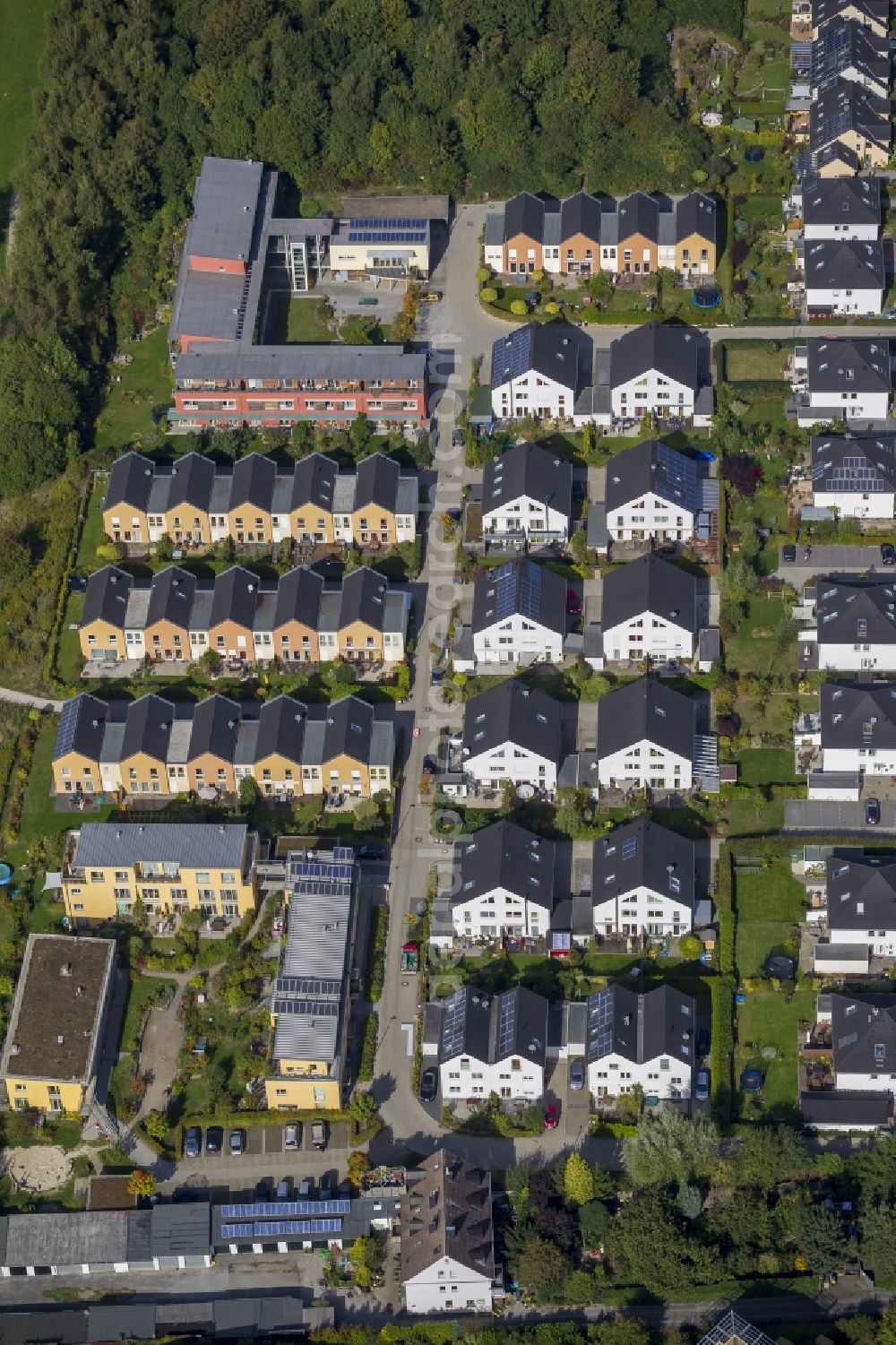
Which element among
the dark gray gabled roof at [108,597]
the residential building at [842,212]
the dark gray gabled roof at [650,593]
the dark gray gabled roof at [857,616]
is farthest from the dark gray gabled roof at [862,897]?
the residential building at [842,212]

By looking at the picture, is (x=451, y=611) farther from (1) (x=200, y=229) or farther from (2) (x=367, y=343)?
(1) (x=200, y=229)

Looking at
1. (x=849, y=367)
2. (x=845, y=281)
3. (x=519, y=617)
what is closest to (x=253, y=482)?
(x=519, y=617)

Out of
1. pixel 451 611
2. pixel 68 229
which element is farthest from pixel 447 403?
pixel 68 229

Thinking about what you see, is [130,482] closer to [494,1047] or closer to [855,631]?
[855,631]

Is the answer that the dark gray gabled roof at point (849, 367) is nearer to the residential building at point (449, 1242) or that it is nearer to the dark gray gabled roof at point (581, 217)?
the dark gray gabled roof at point (581, 217)

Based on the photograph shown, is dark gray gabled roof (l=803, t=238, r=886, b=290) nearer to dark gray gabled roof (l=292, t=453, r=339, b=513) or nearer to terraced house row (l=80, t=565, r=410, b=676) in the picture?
dark gray gabled roof (l=292, t=453, r=339, b=513)

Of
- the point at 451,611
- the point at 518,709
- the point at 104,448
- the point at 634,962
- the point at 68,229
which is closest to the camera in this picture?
the point at 634,962

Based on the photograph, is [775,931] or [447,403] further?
[447,403]
